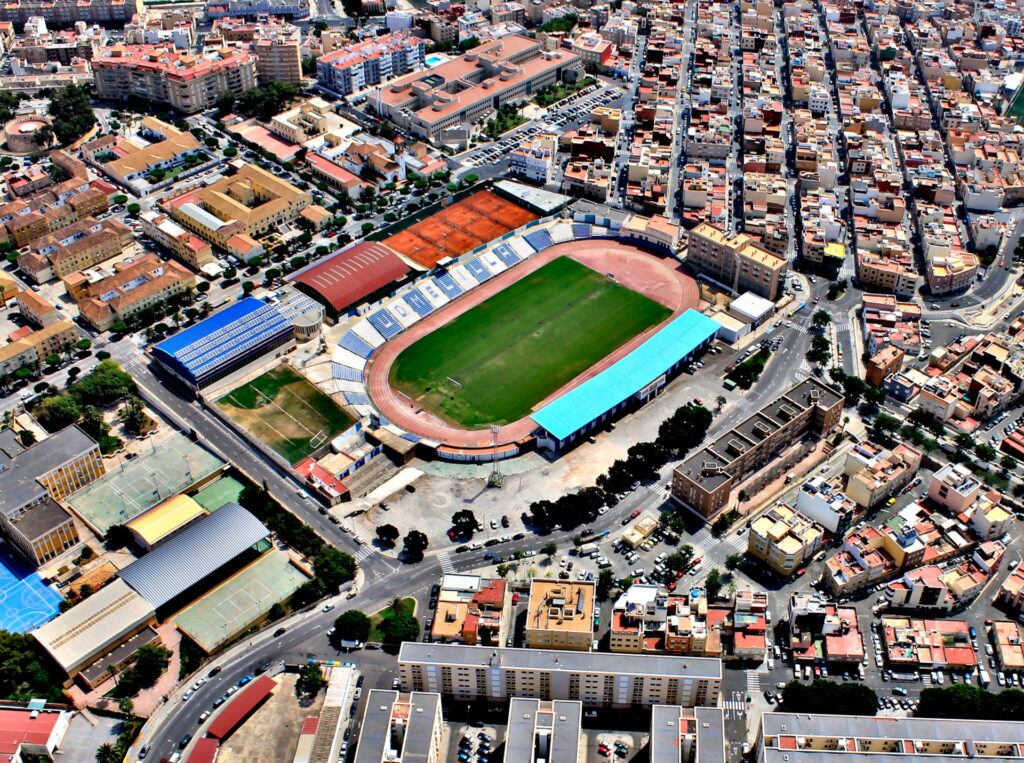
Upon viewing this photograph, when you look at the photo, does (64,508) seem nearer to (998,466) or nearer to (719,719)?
(719,719)

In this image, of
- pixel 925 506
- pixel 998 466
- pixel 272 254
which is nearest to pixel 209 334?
pixel 272 254

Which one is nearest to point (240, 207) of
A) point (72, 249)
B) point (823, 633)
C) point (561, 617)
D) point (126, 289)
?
point (126, 289)

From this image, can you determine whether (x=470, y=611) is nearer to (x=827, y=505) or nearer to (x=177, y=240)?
(x=827, y=505)

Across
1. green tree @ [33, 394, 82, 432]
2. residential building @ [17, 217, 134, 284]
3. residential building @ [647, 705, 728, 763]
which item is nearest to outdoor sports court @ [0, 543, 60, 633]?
green tree @ [33, 394, 82, 432]

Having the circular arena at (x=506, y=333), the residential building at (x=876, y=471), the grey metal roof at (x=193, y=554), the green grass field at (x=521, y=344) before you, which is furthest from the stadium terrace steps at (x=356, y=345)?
the residential building at (x=876, y=471)

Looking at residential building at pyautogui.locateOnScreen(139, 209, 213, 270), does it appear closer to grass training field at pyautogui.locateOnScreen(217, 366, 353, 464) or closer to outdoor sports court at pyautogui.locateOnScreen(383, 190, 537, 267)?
outdoor sports court at pyautogui.locateOnScreen(383, 190, 537, 267)

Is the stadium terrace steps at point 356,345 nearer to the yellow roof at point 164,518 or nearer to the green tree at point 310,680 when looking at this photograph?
the yellow roof at point 164,518
